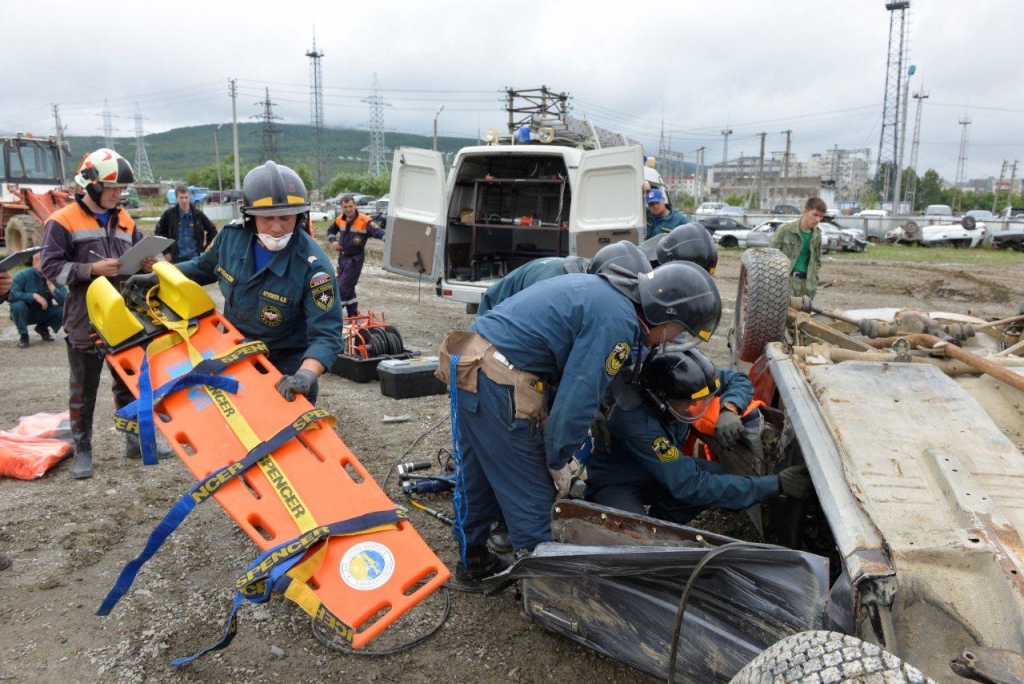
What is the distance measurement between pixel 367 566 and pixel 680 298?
4.44 feet

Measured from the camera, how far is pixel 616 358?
2414 mm

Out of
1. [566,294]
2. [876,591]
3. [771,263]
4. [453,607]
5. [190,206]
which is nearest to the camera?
[876,591]

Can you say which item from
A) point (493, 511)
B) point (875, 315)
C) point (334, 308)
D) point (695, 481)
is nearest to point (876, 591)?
point (695, 481)

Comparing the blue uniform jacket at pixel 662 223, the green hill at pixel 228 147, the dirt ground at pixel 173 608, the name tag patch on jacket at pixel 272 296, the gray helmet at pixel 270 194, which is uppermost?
the green hill at pixel 228 147

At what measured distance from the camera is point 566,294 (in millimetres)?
2521

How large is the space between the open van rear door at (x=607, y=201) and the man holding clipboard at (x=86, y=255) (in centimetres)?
376

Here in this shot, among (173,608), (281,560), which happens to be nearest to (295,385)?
(281,560)

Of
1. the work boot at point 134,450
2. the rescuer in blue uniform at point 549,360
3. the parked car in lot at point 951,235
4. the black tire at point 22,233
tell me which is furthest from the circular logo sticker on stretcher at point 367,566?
the parked car in lot at point 951,235

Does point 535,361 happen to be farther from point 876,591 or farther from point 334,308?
point 876,591

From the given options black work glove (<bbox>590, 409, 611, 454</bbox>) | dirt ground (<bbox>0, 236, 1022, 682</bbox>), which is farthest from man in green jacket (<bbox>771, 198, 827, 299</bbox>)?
black work glove (<bbox>590, 409, 611, 454</bbox>)

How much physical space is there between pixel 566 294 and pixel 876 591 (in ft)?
4.29

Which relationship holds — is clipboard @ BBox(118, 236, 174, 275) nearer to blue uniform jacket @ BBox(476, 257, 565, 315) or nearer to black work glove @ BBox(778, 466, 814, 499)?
blue uniform jacket @ BBox(476, 257, 565, 315)

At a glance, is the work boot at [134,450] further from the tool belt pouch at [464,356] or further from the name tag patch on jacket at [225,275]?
the tool belt pouch at [464,356]

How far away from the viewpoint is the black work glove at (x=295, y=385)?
2707 mm
